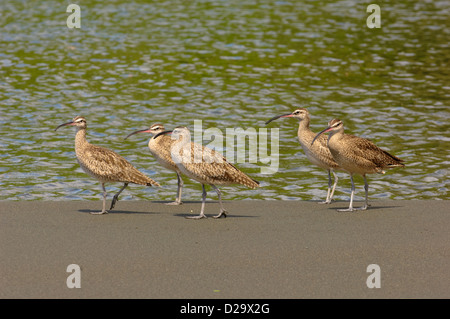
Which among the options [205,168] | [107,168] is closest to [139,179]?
[107,168]

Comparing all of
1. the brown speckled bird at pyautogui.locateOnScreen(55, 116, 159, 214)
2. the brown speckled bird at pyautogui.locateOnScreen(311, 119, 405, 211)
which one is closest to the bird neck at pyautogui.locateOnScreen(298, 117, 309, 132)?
the brown speckled bird at pyautogui.locateOnScreen(311, 119, 405, 211)

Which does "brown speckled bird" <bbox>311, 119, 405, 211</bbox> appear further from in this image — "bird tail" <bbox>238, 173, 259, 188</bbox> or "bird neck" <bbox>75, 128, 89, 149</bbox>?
"bird neck" <bbox>75, 128, 89, 149</bbox>

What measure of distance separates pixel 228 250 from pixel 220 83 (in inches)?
589

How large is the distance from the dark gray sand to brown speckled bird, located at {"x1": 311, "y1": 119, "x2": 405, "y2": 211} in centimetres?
72

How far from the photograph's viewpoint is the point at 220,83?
86.3 feet

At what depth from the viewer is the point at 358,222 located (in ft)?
44.2

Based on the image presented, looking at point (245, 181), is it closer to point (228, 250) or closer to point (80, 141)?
point (228, 250)

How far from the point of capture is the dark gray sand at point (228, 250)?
1025 cm

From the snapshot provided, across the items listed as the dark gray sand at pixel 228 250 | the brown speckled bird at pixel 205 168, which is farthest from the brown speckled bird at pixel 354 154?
the brown speckled bird at pixel 205 168

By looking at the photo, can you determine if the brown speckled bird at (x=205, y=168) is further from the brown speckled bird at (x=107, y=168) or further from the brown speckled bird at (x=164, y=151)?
the brown speckled bird at (x=164, y=151)

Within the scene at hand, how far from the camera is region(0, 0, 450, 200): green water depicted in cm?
1722
